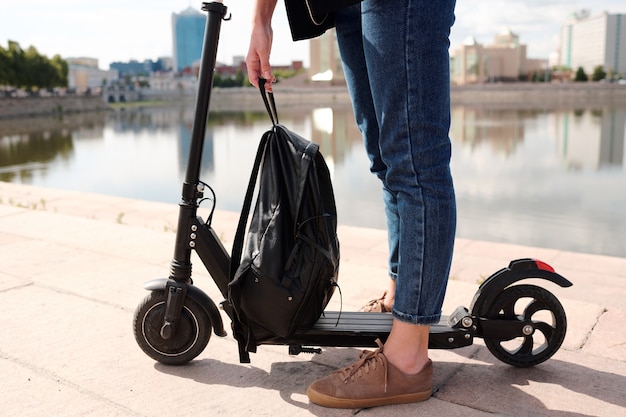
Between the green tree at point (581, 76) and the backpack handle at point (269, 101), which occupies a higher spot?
the green tree at point (581, 76)

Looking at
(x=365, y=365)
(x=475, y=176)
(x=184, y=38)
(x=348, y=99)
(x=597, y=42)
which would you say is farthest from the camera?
(x=184, y=38)

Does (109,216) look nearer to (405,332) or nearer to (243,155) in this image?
(405,332)

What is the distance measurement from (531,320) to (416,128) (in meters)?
0.61

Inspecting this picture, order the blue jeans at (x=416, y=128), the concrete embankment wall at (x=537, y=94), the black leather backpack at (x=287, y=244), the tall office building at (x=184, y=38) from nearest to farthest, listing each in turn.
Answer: the blue jeans at (x=416, y=128)
the black leather backpack at (x=287, y=244)
the concrete embankment wall at (x=537, y=94)
the tall office building at (x=184, y=38)

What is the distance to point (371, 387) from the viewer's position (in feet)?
4.78

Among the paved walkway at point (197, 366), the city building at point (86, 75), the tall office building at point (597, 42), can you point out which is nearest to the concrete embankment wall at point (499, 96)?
the city building at point (86, 75)

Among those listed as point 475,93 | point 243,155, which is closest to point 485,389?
point 243,155

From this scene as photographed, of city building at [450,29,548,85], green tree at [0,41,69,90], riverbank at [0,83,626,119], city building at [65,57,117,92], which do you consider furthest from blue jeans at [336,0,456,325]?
city building at [65,57,117,92]

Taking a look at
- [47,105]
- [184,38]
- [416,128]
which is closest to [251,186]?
[416,128]

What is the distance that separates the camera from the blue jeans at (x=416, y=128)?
1.32 metres

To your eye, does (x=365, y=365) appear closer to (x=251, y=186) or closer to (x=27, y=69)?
(x=251, y=186)

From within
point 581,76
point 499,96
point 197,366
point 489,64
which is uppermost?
point 489,64

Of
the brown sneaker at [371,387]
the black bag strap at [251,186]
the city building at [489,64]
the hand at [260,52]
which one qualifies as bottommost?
the brown sneaker at [371,387]

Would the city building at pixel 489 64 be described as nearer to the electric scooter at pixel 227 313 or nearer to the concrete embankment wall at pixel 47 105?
the concrete embankment wall at pixel 47 105
